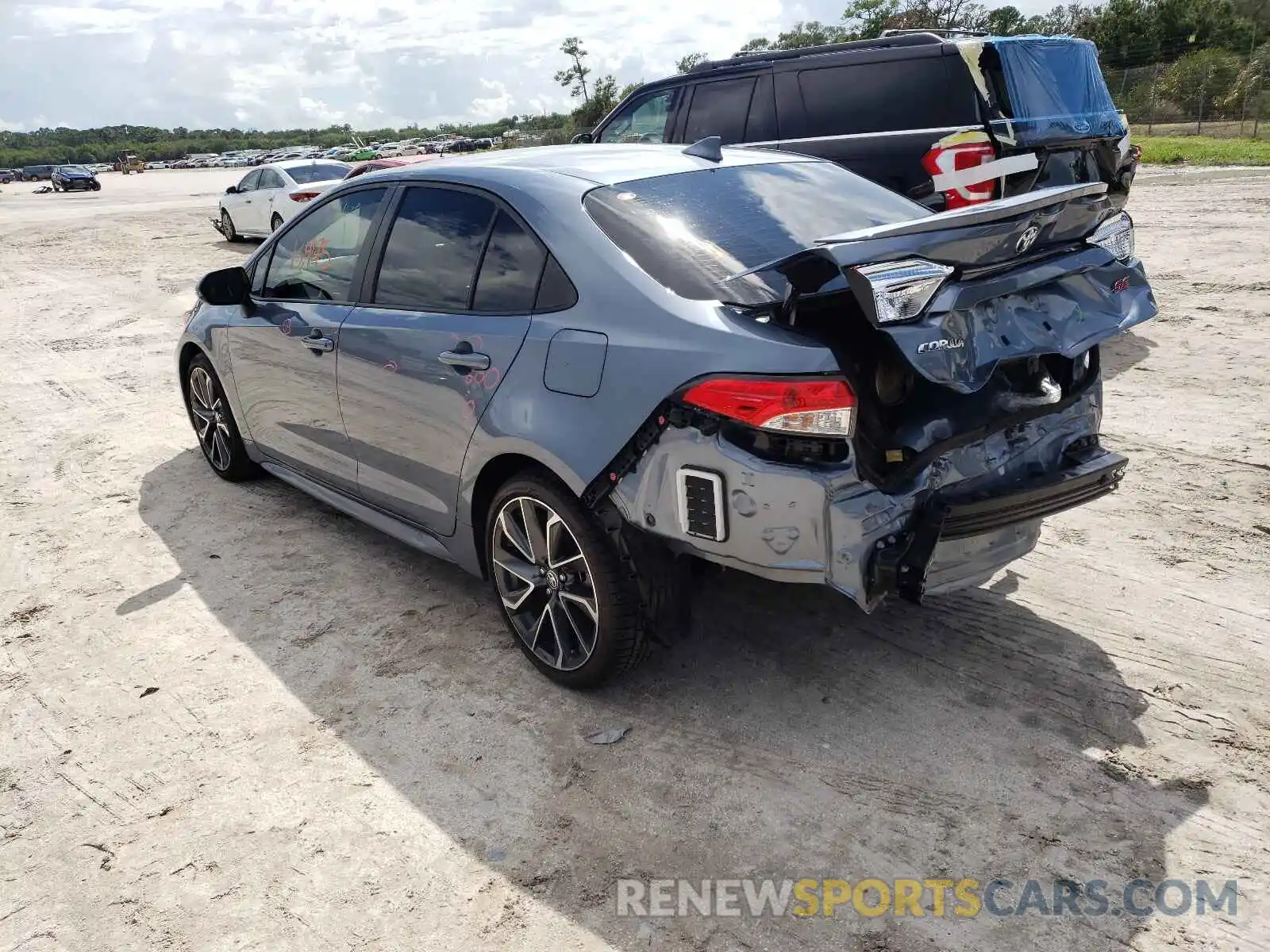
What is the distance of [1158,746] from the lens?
2916 mm

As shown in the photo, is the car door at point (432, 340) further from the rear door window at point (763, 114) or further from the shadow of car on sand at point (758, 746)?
the rear door window at point (763, 114)

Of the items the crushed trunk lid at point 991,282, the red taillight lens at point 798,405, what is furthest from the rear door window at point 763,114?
the red taillight lens at point 798,405

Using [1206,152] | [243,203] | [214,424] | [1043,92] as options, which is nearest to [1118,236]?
[1043,92]

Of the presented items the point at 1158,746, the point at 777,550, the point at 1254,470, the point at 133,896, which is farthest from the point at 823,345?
the point at 1254,470

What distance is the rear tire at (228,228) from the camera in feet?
A: 57.8

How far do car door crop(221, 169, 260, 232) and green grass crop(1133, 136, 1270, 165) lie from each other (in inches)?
703

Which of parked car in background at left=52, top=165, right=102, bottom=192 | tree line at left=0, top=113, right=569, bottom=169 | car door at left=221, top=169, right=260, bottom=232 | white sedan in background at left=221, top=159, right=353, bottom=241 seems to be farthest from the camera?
tree line at left=0, top=113, right=569, bottom=169

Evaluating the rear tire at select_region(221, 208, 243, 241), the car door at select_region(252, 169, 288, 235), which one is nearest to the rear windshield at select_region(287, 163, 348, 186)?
the car door at select_region(252, 169, 288, 235)

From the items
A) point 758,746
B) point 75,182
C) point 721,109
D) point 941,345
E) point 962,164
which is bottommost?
point 758,746

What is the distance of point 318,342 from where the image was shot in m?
4.25

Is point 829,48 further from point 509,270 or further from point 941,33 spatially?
point 509,270

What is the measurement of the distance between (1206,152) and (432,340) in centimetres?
Answer: 2571

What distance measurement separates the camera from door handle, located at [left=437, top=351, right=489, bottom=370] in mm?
3365

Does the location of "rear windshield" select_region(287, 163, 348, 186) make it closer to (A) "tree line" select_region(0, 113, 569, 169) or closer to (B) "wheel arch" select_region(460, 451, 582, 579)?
(B) "wheel arch" select_region(460, 451, 582, 579)
